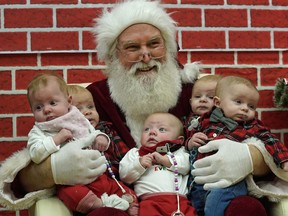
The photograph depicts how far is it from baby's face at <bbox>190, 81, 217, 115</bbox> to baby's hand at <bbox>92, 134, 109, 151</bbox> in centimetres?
44

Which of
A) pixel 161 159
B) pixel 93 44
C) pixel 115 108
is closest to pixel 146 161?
pixel 161 159

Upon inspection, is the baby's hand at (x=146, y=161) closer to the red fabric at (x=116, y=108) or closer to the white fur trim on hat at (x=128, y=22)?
the red fabric at (x=116, y=108)

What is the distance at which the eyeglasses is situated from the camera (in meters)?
2.66

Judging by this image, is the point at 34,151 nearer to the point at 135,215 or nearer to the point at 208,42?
the point at 135,215

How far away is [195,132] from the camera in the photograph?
2.43 meters

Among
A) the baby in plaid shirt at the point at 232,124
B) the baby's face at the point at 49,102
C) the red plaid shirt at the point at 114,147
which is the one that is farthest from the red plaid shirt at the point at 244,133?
the baby's face at the point at 49,102

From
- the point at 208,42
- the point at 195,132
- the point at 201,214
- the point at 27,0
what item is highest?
the point at 27,0

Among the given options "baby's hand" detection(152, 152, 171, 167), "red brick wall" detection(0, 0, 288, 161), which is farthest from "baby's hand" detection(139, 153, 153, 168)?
"red brick wall" detection(0, 0, 288, 161)

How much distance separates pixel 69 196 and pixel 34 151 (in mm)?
222

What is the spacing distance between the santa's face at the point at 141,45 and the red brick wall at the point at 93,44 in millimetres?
364

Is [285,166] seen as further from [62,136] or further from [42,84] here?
[42,84]

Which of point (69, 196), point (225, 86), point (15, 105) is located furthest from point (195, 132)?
point (15, 105)

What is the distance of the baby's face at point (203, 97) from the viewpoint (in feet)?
8.32

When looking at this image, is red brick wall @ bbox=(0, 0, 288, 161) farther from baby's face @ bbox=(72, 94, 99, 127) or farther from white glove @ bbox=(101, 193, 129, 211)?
white glove @ bbox=(101, 193, 129, 211)
